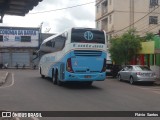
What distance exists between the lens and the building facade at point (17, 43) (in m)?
57.1

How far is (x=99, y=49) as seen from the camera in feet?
64.5

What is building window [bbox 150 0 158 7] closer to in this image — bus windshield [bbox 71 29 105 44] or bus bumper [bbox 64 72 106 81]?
bus windshield [bbox 71 29 105 44]

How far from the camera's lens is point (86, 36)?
19.4 m

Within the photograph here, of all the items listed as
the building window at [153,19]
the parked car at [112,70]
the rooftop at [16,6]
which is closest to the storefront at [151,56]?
the parked car at [112,70]

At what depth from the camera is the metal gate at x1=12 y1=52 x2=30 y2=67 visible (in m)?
58.8

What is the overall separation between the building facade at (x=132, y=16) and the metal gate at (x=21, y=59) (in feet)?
53.1

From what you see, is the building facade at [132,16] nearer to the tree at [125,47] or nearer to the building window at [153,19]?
the building window at [153,19]

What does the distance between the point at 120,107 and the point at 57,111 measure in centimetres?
254

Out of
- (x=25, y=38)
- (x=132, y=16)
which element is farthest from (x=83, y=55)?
(x=25, y=38)

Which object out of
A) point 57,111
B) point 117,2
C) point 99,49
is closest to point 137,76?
point 99,49

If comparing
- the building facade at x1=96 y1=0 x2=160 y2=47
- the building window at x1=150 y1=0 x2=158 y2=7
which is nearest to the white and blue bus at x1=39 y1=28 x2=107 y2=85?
the building facade at x1=96 y1=0 x2=160 y2=47

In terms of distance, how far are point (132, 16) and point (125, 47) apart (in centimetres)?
2149

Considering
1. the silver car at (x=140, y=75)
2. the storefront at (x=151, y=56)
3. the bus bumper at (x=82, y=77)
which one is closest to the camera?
the bus bumper at (x=82, y=77)

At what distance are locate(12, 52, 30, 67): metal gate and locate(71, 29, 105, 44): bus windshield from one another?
133 feet
